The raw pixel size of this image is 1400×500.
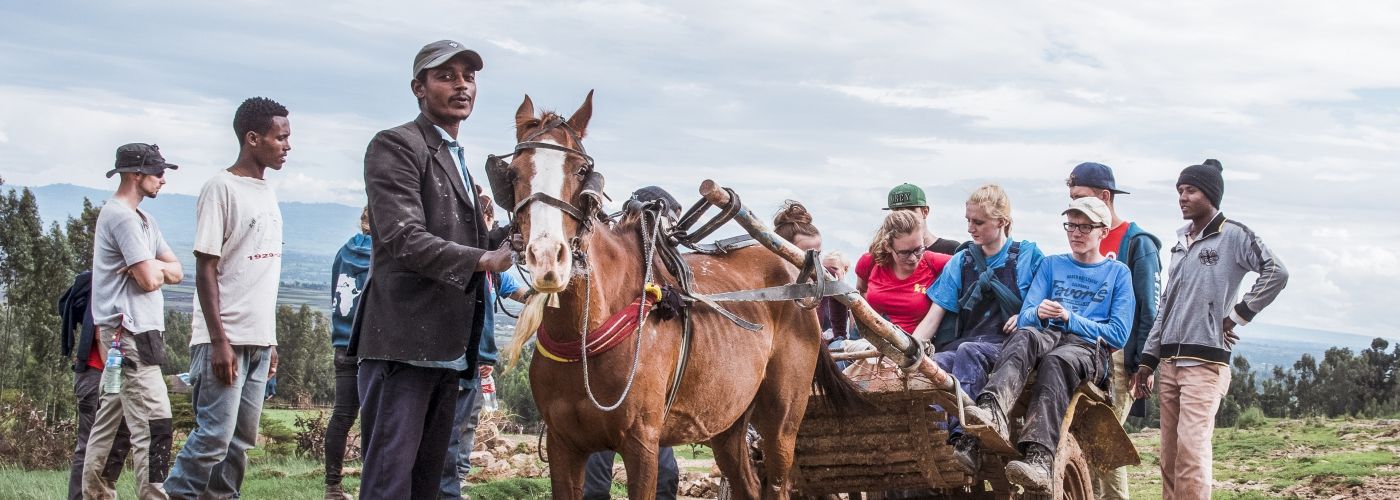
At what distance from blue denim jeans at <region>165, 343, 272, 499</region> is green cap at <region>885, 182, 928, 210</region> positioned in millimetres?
4455

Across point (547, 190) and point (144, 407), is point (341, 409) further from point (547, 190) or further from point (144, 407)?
point (547, 190)

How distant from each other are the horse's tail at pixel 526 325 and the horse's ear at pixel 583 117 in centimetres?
72

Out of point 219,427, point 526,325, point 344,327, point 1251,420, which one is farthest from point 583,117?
point 1251,420

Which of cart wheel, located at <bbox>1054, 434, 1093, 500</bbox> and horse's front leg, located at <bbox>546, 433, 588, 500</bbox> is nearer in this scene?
horse's front leg, located at <bbox>546, 433, 588, 500</bbox>

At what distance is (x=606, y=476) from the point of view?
709 cm

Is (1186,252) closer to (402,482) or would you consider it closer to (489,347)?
(489,347)

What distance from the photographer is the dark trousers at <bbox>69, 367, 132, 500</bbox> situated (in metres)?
6.82

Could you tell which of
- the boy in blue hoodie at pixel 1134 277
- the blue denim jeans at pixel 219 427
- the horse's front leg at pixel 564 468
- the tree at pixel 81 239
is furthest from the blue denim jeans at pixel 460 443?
the tree at pixel 81 239

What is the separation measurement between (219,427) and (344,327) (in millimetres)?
2174

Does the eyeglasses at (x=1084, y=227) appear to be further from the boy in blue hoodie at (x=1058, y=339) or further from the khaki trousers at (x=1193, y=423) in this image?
the khaki trousers at (x=1193, y=423)

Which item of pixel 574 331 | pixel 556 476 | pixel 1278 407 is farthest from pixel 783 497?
pixel 1278 407

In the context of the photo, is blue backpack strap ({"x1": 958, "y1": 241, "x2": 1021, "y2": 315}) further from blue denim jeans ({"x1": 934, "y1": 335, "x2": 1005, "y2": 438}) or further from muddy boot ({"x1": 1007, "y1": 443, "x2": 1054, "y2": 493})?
muddy boot ({"x1": 1007, "y1": 443, "x2": 1054, "y2": 493})

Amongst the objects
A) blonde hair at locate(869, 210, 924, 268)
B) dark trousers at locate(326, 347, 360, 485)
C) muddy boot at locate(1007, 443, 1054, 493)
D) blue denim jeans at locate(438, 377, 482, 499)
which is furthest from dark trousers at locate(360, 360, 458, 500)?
blonde hair at locate(869, 210, 924, 268)

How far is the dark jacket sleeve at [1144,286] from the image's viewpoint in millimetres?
7578
